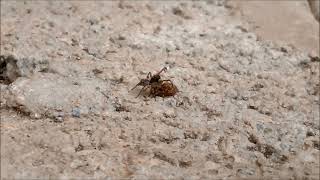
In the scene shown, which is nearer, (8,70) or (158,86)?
(158,86)

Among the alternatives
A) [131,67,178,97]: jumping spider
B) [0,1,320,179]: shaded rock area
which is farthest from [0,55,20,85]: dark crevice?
[131,67,178,97]: jumping spider

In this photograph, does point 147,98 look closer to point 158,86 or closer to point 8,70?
point 158,86

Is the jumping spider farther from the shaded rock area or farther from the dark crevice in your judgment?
the dark crevice

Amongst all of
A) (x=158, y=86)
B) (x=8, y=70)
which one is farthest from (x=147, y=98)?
(x=8, y=70)

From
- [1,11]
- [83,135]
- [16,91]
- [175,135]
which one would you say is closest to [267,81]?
[175,135]

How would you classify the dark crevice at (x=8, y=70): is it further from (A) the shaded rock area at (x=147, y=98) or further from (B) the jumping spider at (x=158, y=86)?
(B) the jumping spider at (x=158, y=86)
